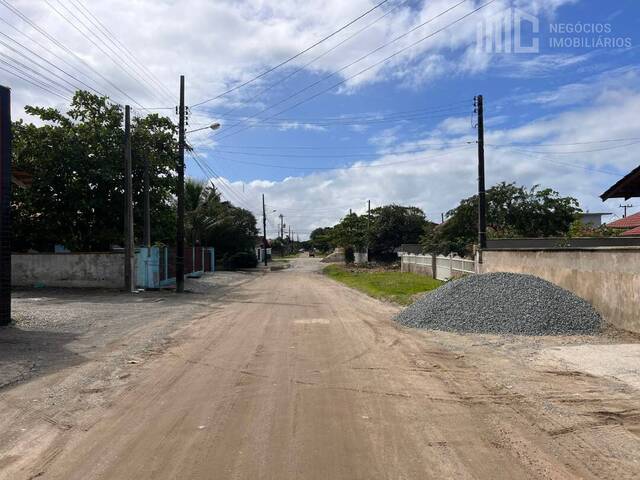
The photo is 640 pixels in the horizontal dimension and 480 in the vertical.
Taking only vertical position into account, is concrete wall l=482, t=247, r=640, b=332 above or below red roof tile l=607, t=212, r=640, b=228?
below

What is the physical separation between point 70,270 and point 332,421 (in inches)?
879

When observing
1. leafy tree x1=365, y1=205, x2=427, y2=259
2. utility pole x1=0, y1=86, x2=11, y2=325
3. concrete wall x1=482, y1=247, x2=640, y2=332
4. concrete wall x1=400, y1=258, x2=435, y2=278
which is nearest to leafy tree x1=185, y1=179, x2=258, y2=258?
leafy tree x1=365, y1=205, x2=427, y2=259

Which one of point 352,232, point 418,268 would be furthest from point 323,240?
point 418,268

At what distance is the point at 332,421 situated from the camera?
568cm

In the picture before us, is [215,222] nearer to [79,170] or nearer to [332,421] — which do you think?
[79,170]

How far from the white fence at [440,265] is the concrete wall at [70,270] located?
16.0 m

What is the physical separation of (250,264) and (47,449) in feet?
169

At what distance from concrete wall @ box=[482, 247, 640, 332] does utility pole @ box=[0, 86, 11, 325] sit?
1379cm

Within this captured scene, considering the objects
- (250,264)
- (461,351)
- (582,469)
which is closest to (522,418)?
(582,469)

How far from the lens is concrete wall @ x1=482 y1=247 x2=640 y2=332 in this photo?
11523 millimetres

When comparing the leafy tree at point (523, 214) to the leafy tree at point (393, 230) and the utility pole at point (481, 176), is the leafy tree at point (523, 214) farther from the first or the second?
the leafy tree at point (393, 230)

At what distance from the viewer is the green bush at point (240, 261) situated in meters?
52.0

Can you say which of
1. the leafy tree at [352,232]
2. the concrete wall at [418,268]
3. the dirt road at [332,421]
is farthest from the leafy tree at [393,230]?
the dirt road at [332,421]

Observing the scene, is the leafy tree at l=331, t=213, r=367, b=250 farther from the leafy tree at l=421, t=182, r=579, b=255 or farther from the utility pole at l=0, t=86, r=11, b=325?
the utility pole at l=0, t=86, r=11, b=325
